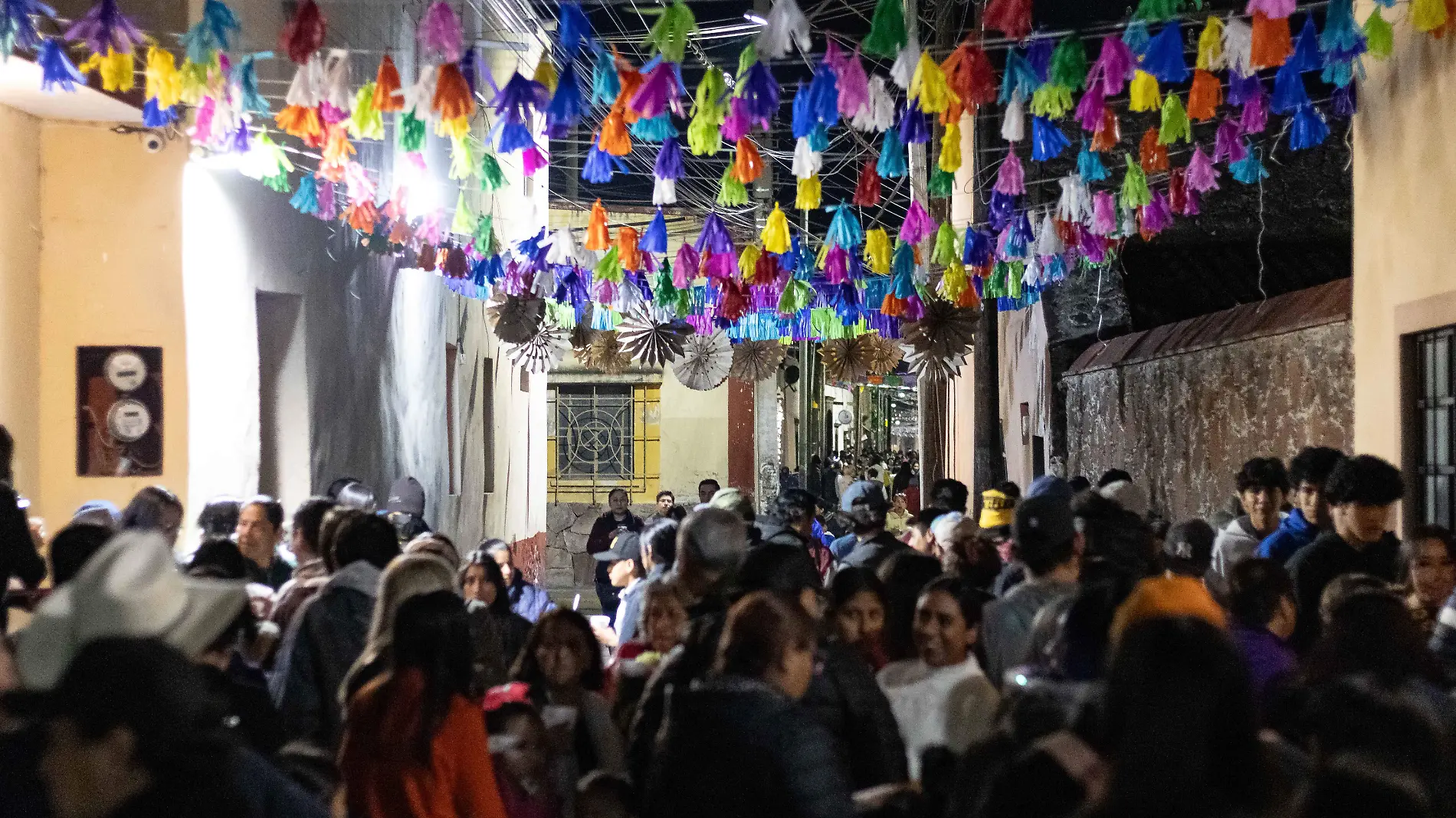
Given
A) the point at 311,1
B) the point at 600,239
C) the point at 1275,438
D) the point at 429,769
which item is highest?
the point at 311,1

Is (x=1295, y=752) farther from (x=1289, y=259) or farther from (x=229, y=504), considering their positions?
(x=1289, y=259)

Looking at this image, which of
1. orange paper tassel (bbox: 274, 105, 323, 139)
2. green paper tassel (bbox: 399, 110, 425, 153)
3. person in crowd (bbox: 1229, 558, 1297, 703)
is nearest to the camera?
person in crowd (bbox: 1229, 558, 1297, 703)

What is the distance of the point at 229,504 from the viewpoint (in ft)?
26.1

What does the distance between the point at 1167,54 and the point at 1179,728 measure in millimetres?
A: 6374

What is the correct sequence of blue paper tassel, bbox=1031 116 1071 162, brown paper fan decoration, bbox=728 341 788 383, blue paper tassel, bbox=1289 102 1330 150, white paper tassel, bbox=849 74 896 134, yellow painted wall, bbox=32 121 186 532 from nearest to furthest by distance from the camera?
1. white paper tassel, bbox=849 74 896 134
2. blue paper tassel, bbox=1289 102 1330 150
3. blue paper tassel, bbox=1031 116 1071 162
4. yellow painted wall, bbox=32 121 186 532
5. brown paper fan decoration, bbox=728 341 788 383

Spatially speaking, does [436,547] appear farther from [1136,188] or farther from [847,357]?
[847,357]

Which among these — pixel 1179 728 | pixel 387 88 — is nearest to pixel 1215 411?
pixel 387 88

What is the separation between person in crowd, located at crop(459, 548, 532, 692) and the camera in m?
5.88

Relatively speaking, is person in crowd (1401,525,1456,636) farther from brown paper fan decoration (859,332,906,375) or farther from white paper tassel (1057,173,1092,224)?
brown paper fan decoration (859,332,906,375)

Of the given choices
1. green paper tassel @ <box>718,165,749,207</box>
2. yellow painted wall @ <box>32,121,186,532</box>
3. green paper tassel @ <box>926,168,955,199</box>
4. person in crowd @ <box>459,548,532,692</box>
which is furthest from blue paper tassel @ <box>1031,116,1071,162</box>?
yellow painted wall @ <box>32,121,186,532</box>

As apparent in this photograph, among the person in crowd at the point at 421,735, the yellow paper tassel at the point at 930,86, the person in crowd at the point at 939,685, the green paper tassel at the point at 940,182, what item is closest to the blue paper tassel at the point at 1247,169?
the green paper tassel at the point at 940,182

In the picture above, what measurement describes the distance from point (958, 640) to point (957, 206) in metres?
20.1

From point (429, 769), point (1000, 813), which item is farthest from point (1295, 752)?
point (429, 769)

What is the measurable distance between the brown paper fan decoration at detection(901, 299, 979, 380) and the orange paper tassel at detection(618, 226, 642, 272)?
11.1ft
